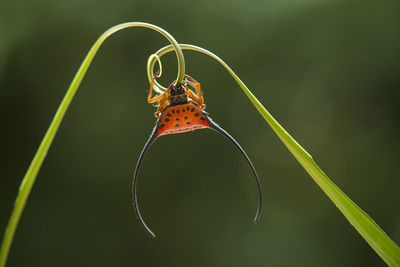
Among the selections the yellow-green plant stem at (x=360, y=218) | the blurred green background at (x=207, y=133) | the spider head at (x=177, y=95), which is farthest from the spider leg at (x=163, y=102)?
the blurred green background at (x=207, y=133)

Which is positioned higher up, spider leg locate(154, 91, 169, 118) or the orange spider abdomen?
spider leg locate(154, 91, 169, 118)

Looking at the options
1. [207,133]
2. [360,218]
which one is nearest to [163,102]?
[360,218]

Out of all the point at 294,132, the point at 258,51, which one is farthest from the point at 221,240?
the point at 258,51

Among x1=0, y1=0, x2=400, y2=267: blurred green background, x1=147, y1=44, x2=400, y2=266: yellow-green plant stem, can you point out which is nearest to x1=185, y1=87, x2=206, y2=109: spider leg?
x1=147, y1=44, x2=400, y2=266: yellow-green plant stem

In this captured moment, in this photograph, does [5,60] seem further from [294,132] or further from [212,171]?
[294,132]

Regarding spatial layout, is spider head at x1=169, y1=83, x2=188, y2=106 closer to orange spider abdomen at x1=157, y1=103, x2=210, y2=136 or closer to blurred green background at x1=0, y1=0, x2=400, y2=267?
orange spider abdomen at x1=157, y1=103, x2=210, y2=136

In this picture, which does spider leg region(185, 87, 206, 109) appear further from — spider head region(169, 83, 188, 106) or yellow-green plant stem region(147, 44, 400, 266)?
yellow-green plant stem region(147, 44, 400, 266)

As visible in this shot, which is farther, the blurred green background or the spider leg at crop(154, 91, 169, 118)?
the blurred green background

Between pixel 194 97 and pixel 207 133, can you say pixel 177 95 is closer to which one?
pixel 194 97
